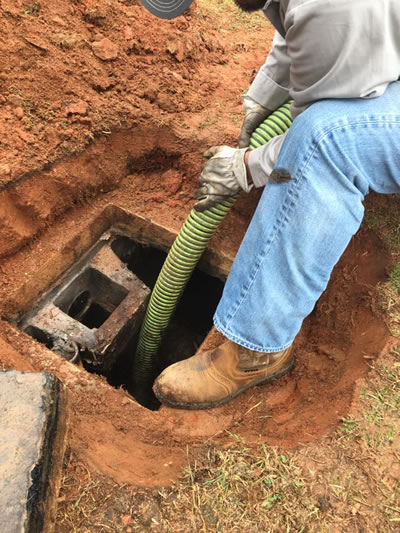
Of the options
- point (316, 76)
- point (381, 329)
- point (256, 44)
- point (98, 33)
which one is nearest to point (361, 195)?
point (316, 76)

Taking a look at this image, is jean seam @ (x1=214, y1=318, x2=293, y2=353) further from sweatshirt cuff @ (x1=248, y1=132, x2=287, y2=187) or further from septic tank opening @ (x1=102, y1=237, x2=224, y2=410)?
septic tank opening @ (x1=102, y1=237, x2=224, y2=410)

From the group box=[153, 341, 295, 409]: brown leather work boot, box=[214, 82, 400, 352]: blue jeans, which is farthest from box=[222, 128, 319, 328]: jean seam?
box=[153, 341, 295, 409]: brown leather work boot

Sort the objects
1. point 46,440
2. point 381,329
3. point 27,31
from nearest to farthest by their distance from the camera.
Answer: point 46,440
point 381,329
point 27,31

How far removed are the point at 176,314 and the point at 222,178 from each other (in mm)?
1589

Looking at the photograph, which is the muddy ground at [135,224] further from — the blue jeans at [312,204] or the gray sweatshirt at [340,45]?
the gray sweatshirt at [340,45]

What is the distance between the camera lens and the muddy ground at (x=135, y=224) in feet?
5.06

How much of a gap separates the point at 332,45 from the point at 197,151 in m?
1.31

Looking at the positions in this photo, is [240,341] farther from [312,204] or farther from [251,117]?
[251,117]

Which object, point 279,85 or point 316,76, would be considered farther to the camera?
point 279,85

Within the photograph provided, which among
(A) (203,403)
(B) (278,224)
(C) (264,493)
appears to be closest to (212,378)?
(A) (203,403)

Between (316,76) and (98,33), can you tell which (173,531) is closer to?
(316,76)

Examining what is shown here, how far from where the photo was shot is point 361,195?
1413 mm

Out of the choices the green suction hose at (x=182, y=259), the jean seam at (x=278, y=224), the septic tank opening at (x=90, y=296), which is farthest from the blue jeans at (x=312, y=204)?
the septic tank opening at (x=90, y=296)

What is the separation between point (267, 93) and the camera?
2100 mm
